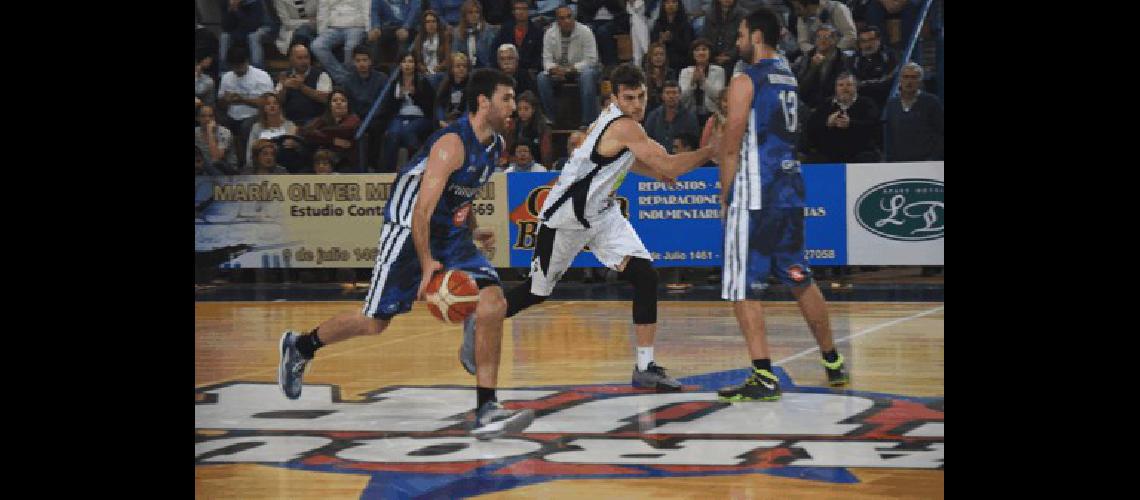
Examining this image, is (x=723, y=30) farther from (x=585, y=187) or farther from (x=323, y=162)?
(x=585, y=187)

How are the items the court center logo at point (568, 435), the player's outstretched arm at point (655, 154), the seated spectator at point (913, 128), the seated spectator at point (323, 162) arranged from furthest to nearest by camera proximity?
the seated spectator at point (323, 162) → the seated spectator at point (913, 128) → the player's outstretched arm at point (655, 154) → the court center logo at point (568, 435)

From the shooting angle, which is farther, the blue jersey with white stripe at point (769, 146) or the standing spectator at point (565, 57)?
the standing spectator at point (565, 57)

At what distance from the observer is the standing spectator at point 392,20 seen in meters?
18.0

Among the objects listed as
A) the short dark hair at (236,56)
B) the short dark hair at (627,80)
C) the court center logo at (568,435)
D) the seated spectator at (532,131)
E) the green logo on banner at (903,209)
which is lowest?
the court center logo at (568,435)

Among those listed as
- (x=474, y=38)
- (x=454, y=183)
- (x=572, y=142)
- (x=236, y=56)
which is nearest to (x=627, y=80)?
(x=454, y=183)

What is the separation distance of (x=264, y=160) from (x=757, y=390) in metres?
9.53

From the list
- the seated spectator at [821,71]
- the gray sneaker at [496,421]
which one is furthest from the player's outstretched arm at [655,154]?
the seated spectator at [821,71]

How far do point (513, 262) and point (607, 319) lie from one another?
314 centimetres

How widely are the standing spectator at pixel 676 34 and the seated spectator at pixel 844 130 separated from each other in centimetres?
170

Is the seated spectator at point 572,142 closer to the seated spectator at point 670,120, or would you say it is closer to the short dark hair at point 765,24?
the seated spectator at point 670,120

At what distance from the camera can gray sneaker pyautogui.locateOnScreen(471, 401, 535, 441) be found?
23.3 feet

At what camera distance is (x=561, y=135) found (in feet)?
53.7

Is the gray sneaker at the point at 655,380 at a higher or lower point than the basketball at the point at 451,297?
lower

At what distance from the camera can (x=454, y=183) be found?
25.2 feet
